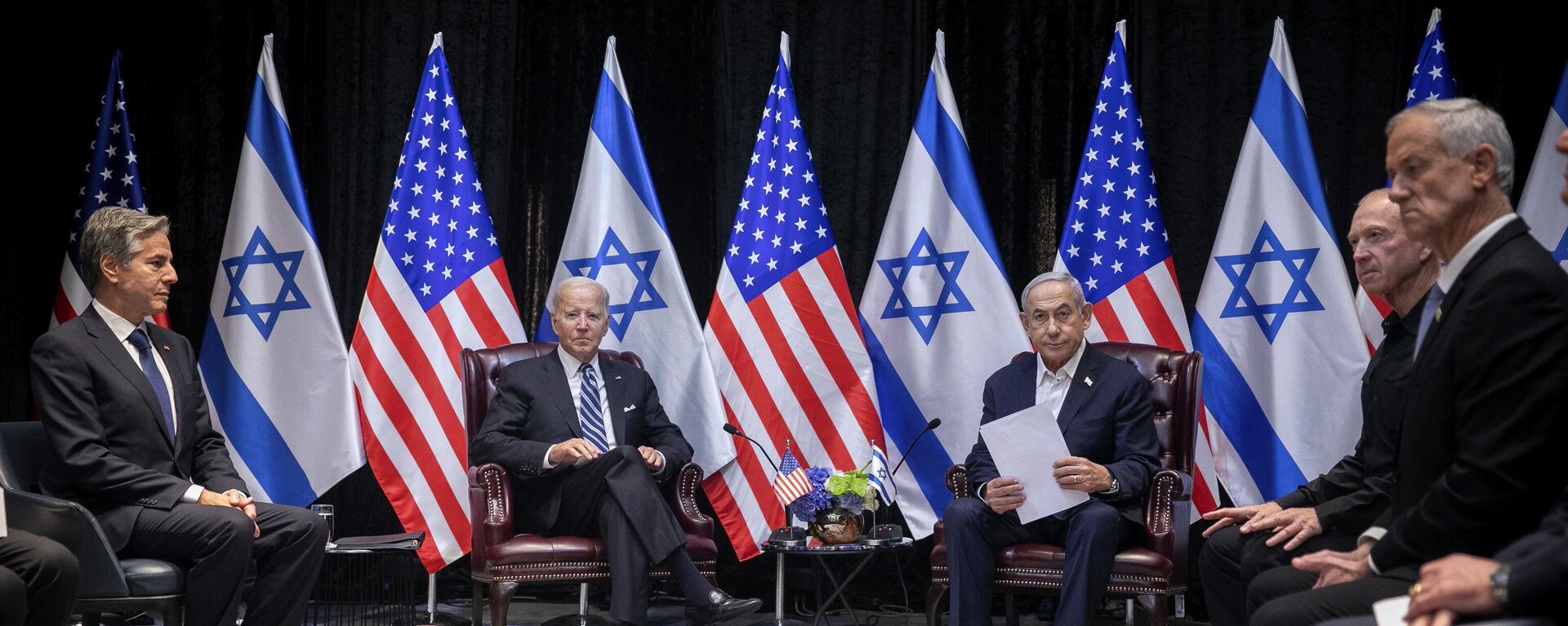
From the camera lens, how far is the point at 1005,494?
4.06 meters

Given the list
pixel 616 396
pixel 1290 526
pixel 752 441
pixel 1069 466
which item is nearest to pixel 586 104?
pixel 616 396

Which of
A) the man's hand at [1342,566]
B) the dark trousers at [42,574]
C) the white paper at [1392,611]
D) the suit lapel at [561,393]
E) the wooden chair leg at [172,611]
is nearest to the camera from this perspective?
the white paper at [1392,611]

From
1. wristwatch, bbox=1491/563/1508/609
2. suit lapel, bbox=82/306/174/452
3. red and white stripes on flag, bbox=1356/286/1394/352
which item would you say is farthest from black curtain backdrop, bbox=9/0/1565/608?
wristwatch, bbox=1491/563/1508/609

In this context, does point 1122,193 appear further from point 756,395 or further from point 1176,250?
point 756,395

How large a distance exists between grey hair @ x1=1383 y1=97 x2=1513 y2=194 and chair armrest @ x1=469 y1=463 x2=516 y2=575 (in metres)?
3.20

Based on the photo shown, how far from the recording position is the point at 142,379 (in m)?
3.76

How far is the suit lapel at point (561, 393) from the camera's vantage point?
477 centimetres

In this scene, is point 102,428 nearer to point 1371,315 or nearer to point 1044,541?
point 1044,541

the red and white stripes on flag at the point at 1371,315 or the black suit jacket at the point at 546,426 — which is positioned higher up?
the red and white stripes on flag at the point at 1371,315

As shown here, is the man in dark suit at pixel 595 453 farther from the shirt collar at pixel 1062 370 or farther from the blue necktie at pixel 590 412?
the shirt collar at pixel 1062 370

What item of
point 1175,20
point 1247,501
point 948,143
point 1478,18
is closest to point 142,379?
point 948,143

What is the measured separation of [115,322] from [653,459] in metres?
1.80

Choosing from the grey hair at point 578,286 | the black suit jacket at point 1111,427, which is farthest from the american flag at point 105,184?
the black suit jacket at point 1111,427

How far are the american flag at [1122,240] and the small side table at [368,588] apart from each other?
9.53 ft
